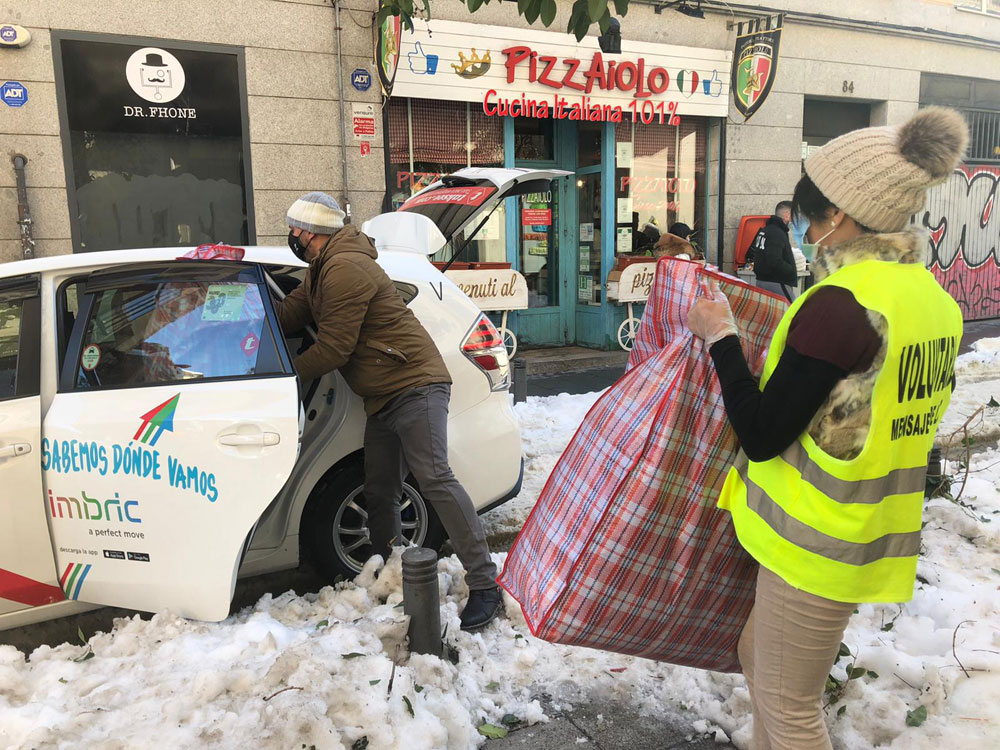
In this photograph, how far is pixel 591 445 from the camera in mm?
2297

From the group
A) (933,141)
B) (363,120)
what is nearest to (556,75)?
(363,120)

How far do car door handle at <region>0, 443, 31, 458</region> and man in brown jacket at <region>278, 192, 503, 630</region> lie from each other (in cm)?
103

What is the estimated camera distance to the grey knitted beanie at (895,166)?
169 cm

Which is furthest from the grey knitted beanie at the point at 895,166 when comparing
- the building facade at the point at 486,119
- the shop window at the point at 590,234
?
the shop window at the point at 590,234

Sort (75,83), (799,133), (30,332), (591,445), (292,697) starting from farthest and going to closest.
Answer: (799,133) → (75,83) → (30,332) → (292,697) → (591,445)

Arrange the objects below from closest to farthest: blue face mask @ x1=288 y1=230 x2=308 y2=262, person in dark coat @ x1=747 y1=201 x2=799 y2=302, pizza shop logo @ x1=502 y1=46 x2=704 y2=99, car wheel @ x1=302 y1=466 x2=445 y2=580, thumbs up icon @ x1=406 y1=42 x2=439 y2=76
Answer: blue face mask @ x1=288 y1=230 x2=308 y2=262, car wheel @ x1=302 y1=466 x2=445 y2=580, person in dark coat @ x1=747 y1=201 x2=799 y2=302, thumbs up icon @ x1=406 y1=42 x2=439 y2=76, pizza shop logo @ x1=502 y1=46 x2=704 y2=99

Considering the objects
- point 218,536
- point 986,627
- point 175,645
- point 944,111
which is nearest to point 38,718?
point 175,645

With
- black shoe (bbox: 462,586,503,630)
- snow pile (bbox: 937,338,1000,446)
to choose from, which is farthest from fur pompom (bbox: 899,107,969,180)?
snow pile (bbox: 937,338,1000,446)

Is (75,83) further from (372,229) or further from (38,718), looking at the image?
(38,718)

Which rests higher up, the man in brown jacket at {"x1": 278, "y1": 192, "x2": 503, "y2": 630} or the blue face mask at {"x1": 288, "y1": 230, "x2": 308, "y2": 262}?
the blue face mask at {"x1": 288, "y1": 230, "x2": 308, "y2": 262}

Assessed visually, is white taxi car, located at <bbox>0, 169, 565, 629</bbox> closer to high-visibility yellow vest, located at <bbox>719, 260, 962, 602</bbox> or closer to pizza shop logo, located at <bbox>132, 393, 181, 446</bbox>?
pizza shop logo, located at <bbox>132, 393, 181, 446</bbox>

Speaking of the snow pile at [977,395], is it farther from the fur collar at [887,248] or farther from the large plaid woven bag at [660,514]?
the fur collar at [887,248]

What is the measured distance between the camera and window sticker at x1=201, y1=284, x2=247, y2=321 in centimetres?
322

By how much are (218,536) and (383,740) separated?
0.97 m
